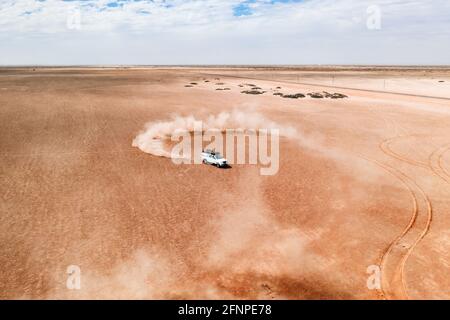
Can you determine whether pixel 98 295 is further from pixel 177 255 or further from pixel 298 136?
pixel 298 136

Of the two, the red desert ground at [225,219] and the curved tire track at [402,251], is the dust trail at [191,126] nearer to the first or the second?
the red desert ground at [225,219]

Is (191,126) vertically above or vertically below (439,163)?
above

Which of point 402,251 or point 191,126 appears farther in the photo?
point 191,126

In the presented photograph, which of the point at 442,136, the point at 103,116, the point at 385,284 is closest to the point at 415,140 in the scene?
the point at 442,136

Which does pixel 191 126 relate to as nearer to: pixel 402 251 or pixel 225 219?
pixel 225 219

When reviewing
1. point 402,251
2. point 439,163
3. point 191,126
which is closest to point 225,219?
point 402,251

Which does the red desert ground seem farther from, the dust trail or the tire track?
the dust trail

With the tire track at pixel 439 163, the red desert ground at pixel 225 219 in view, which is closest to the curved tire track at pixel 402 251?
the red desert ground at pixel 225 219
